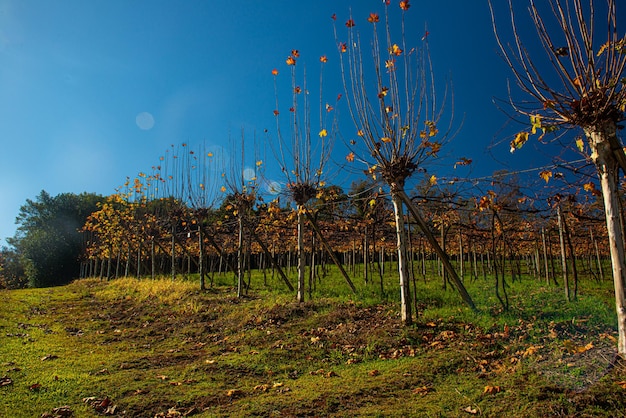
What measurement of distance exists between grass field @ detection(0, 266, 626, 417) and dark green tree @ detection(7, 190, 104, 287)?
36.4m

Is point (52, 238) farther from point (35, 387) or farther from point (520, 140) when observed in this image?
point (520, 140)

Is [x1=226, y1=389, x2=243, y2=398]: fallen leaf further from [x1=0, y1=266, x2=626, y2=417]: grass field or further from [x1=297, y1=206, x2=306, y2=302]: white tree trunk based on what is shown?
[x1=297, y1=206, x2=306, y2=302]: white tree trunk

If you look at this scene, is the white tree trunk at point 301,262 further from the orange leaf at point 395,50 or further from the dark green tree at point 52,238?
the dark green tree at point 52,238

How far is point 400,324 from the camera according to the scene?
9.40 meters

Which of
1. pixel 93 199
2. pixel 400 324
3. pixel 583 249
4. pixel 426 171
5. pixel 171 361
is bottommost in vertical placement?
pixel 171 361

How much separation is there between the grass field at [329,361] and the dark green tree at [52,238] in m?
36.4

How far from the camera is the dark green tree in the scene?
4678 centimetres

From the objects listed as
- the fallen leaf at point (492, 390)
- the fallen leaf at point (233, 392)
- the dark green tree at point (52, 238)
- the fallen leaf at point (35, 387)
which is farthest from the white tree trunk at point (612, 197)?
the dark green tree at point (52, 238)

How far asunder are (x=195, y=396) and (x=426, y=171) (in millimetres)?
6800

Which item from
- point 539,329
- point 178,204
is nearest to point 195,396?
point 539,329

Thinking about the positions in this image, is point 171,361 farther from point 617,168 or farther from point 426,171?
point 617,168

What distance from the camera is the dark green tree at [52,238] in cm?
4678

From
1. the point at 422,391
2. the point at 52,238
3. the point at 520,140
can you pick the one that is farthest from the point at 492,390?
the point at 52,238

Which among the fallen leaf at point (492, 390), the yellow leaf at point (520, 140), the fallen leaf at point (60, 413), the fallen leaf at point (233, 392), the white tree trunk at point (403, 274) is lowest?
the fallen leaf at point (60, 413)
